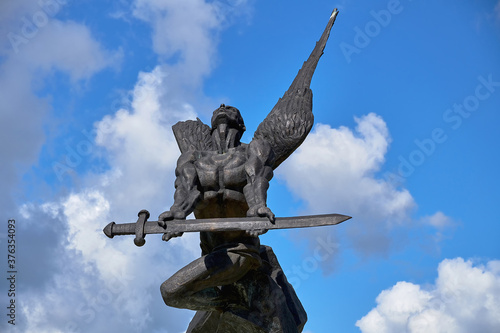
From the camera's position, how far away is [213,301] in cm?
877

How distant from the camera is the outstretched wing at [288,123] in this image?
32.8ft

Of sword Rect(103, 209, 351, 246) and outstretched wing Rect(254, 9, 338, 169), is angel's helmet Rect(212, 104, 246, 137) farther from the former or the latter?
sword Rect(103, 209, 351, 246)

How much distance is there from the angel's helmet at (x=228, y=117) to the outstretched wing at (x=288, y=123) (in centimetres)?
69

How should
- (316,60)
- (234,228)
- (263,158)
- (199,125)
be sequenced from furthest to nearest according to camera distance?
(316,60) < (199,125) < (263,158) < (234,228)

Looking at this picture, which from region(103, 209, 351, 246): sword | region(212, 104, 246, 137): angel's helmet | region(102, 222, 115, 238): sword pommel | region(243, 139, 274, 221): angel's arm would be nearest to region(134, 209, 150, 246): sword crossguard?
region(103, 209, 351, 246): sword

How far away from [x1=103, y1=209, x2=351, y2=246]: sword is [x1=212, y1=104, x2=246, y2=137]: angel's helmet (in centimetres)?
191

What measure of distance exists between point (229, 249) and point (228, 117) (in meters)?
1.93

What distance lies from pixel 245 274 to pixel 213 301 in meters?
0.58

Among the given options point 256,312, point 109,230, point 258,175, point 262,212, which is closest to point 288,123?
point 258,175

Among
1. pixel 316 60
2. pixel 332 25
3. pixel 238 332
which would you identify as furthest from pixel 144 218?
pixel 332 25

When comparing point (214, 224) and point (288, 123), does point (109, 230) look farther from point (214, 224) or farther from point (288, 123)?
point (288, 123)

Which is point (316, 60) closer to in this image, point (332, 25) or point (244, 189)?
point (332, 25)

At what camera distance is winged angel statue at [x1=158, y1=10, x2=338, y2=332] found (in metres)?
8.44

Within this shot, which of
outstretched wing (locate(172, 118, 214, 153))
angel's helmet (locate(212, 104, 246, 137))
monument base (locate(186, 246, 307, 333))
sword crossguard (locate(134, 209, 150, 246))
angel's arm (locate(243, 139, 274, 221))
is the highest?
outstretched wing (locate(172, 118, 214, 153))
